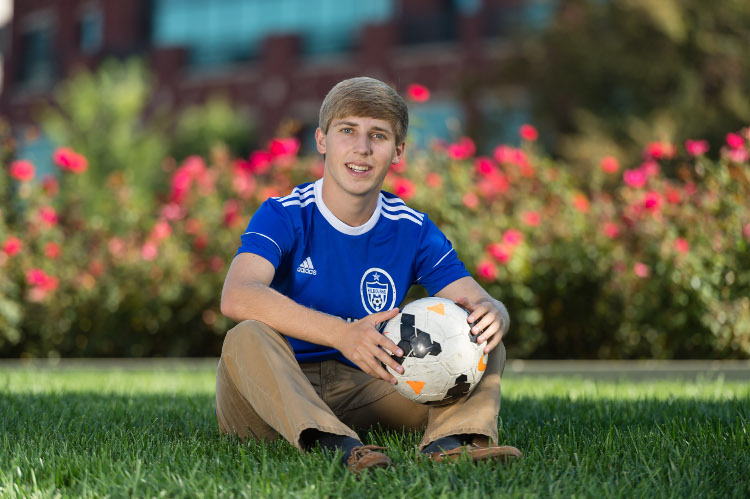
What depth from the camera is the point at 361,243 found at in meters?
3.67

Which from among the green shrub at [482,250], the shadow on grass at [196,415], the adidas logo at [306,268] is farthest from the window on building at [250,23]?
the adidas logo at [306,268]

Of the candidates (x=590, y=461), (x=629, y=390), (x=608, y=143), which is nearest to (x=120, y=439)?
(x=590, y=461)

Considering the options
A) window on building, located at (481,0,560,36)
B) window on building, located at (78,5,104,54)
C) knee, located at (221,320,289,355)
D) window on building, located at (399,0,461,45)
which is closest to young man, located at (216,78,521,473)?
knee, located at (221,320,289,355)

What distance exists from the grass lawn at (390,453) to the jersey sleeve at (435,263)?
65 centimetres

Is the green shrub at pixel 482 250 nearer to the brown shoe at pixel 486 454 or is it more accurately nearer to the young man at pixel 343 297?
the young man at pixel 343 297

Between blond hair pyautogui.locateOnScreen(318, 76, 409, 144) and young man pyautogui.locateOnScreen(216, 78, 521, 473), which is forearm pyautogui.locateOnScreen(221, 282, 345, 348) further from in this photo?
blond hair pyautogui.locateOnScreen(318, 76, 409, 144)

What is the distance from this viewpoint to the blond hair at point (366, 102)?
356cm

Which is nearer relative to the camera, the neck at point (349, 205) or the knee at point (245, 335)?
the knee at point (245, 335)

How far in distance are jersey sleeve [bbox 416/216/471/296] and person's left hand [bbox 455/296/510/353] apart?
431 millimetres

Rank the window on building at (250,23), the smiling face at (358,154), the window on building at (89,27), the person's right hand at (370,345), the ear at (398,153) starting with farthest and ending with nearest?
the window on building at (89,27) < the window on building at (250,23) < the ear at (398,153) < the smiling face at (358,154) < the person's right hand at (370,345)

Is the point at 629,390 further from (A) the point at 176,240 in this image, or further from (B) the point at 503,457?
(A) the point at 176,240

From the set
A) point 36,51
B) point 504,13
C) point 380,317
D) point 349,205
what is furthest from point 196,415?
point 36,51

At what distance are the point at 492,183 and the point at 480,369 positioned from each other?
221 inches

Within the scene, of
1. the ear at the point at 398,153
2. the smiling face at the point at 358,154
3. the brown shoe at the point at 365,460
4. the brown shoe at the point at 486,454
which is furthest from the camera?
the ear at the point at 398,153
